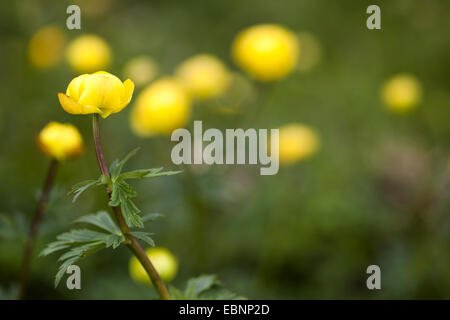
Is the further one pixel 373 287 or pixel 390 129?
pixel 390 129

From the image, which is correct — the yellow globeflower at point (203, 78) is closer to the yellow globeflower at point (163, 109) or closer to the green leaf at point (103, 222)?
the yellow globeflower at point (163, 109)

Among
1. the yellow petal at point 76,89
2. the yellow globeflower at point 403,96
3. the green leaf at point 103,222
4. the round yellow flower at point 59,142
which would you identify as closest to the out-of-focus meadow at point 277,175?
the yellow globeflower at point 403,96

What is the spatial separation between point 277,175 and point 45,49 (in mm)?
998

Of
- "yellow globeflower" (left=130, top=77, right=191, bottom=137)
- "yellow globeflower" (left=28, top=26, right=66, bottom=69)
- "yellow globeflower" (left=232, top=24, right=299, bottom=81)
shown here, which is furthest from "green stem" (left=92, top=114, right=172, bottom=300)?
"yellow globeflower" (left=28, top=26, right=66, bottom=69)

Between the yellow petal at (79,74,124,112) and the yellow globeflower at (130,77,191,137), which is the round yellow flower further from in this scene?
the yellow globeflower at (130,77,191,137)

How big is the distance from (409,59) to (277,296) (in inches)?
67.2

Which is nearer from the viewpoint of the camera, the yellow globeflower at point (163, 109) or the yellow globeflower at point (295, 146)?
the yellow globeflower at point (163, 109)

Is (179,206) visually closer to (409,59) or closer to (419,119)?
(419,119)

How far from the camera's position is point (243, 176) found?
6.48ft

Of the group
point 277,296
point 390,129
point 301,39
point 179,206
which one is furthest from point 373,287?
point 301,39

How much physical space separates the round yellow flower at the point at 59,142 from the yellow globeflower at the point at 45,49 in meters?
1.05

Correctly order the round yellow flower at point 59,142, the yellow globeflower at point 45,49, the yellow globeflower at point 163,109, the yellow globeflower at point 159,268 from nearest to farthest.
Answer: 1. the round yellow flower at point 59,142
2. the yellow globeflower at point 159,268
3. the yellow globeflower at point 163,109
4. the yellow globeflower at point 45,49

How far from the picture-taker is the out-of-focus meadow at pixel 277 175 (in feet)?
4.69
